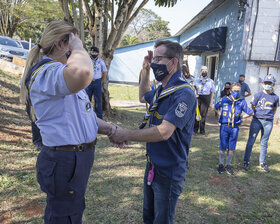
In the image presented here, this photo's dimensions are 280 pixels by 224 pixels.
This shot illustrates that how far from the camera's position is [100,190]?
13.1ft

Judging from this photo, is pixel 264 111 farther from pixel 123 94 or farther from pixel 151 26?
pixel 151 26

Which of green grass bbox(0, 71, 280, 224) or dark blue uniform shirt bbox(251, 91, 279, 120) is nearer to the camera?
green grass bbox(0, 71, 280, 224)

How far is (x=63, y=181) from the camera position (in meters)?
1.84

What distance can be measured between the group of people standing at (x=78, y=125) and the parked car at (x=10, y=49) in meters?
16.1

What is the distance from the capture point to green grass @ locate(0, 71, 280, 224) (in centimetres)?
342

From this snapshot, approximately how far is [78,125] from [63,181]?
42 cm

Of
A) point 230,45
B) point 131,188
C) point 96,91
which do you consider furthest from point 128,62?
point 131,188

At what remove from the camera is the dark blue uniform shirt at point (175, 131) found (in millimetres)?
2020

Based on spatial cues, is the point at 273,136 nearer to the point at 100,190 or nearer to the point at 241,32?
the point at 241,32

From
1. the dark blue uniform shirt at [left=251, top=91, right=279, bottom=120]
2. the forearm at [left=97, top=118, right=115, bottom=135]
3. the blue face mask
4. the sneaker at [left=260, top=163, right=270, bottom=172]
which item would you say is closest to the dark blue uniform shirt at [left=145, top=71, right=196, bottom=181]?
the blue face mask

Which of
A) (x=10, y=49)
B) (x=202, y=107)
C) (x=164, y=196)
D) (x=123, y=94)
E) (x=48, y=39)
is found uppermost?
(x=10, y=49)

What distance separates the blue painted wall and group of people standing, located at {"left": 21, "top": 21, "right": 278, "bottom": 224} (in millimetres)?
21645

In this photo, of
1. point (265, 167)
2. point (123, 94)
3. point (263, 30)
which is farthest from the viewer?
point (123, 94)

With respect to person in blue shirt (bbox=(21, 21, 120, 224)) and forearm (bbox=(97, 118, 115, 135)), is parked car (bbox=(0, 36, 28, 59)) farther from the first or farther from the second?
person in blue shirt (bbox=(21, 21, 120, 224))
